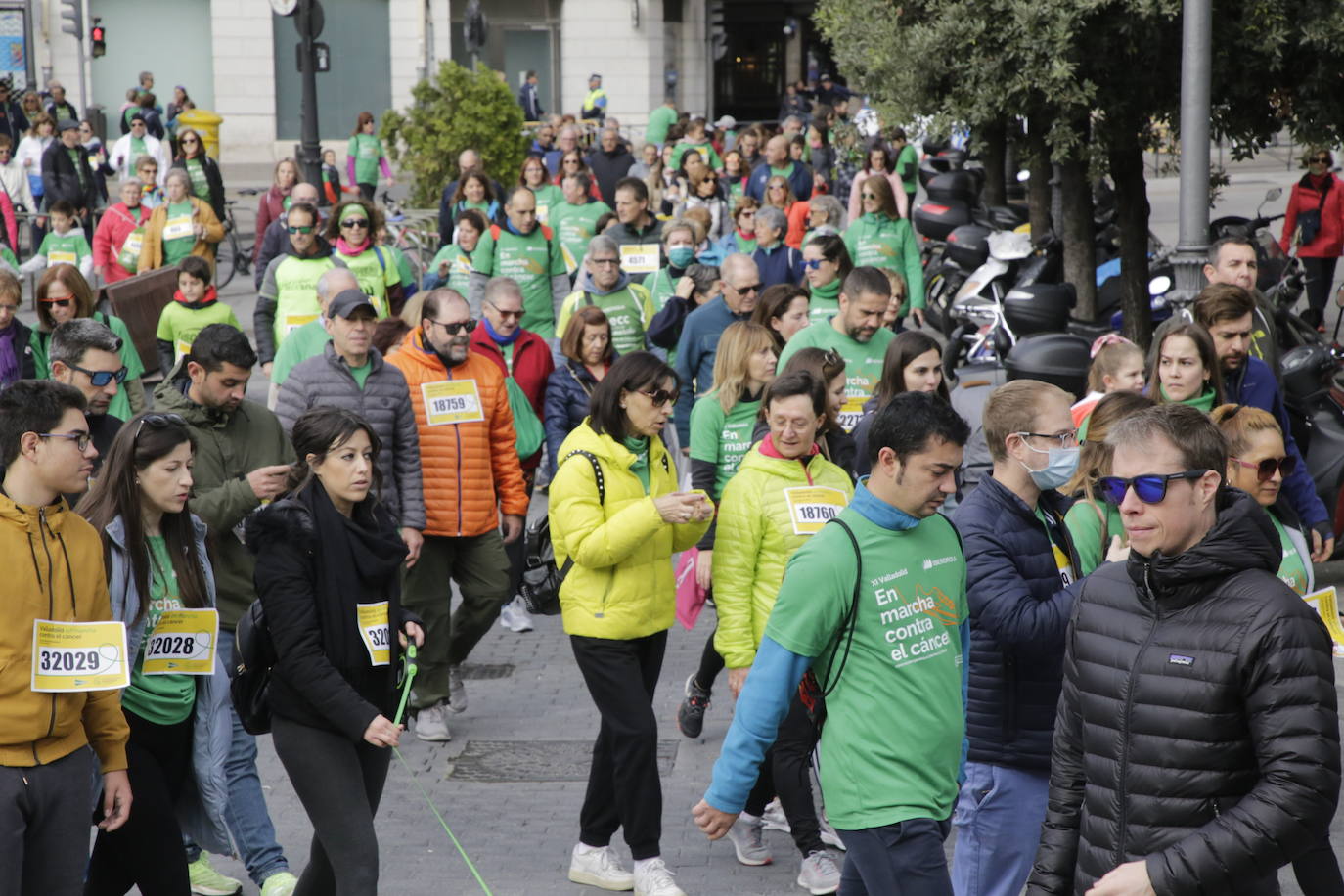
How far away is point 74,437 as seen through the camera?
446cm

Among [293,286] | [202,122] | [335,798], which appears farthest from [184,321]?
[202,122]

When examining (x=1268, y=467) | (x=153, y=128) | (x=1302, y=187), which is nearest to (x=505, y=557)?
(x=1268, y=467)

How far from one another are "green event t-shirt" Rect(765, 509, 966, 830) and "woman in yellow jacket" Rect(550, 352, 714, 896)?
5.55ft

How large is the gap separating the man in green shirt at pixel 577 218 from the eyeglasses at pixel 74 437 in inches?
406

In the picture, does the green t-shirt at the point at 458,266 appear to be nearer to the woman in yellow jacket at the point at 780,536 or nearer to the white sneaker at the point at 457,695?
the white sneaker at the point at 457,695

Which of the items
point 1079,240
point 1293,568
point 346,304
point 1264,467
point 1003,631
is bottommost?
point 1293,568

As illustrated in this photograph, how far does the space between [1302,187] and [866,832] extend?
47.9 feet

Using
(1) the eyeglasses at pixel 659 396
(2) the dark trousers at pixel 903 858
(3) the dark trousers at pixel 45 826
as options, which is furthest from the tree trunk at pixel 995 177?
(3) the dark trousers at pixel 45 826

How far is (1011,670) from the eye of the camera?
457 cm

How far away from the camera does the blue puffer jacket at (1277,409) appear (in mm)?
6641

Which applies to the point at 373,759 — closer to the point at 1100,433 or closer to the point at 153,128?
the point at 1100,433

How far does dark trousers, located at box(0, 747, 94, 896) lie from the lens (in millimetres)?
4203

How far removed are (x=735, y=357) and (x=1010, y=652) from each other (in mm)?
3297

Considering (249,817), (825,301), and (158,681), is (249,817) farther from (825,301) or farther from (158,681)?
(825,301)
